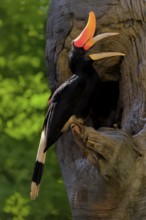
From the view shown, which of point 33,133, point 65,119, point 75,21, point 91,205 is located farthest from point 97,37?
point 33,133

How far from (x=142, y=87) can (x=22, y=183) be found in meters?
1.59

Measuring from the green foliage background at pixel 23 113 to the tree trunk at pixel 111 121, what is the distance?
3.89 feet

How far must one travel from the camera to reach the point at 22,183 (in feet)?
13.5

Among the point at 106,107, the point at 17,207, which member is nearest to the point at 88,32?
the point at 106,107

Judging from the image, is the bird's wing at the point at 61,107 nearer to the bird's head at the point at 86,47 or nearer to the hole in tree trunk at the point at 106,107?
the bird's head at the point at 86,47

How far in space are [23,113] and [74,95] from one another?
1.66 m

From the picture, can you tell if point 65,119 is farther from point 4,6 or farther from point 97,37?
point 4,6

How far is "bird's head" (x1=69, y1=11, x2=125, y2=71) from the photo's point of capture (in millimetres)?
2783

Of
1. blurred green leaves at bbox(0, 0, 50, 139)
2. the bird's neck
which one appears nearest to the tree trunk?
the bird's neck

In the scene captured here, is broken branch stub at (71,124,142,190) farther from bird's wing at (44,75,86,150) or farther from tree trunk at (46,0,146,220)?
bird's wing at (44,75,86,150)

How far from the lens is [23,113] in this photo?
4348 millimetres

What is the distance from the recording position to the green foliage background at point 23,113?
13.6 feet

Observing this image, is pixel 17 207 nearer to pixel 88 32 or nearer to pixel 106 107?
pixel 106 107

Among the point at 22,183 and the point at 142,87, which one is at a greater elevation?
the point at 142,87
